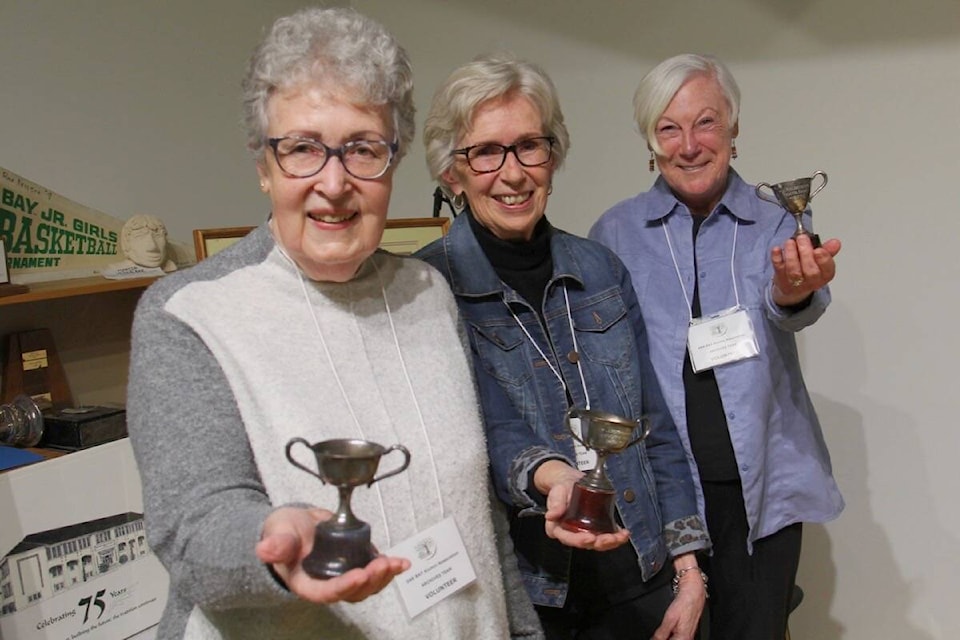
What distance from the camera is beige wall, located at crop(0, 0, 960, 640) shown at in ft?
8.27

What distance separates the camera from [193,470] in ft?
3.33

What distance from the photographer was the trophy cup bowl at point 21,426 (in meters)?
2.13

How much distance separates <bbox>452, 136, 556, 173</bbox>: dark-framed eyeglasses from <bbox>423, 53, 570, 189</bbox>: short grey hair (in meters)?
0.03

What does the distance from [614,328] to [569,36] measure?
1.85m

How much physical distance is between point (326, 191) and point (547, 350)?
0.59 m

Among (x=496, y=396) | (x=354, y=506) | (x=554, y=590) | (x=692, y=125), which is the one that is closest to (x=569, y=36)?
(x=692, y=125)

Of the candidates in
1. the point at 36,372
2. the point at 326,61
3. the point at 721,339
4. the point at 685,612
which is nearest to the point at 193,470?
the point at 326,61

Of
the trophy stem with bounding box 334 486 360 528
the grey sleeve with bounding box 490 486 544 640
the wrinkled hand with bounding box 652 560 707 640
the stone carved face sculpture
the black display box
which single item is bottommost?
the wrinkled hand with bounding box 652 560 707 640

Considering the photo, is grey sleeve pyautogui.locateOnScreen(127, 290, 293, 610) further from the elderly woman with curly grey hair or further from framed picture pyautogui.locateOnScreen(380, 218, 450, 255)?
framed picture pyautogui.locateOnScreen(380, 218, 450, 255)

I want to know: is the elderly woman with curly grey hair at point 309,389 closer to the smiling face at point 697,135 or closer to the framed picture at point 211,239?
the smiling face at point 697,135

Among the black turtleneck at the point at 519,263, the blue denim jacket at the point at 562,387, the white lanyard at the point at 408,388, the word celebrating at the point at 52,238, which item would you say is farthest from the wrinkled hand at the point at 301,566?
the word celebrating at the point at 52,238

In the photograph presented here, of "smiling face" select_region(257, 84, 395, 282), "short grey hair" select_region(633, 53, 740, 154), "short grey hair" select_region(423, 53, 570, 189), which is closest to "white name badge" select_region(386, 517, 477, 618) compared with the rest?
"smiling face" select_region(257, 84, 395, 282)

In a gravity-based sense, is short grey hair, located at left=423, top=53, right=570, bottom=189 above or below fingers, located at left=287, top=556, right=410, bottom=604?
above

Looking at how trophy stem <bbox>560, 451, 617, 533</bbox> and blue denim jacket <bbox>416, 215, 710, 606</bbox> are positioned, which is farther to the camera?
blue denim jacket <bbox>416, 215, 710, 606</bbox>
